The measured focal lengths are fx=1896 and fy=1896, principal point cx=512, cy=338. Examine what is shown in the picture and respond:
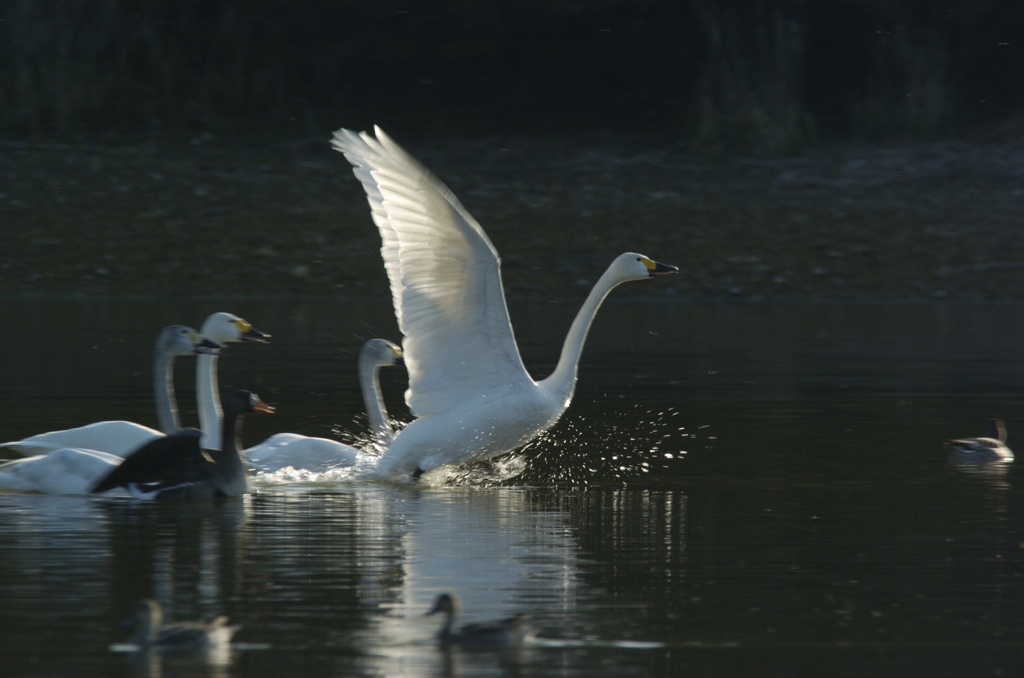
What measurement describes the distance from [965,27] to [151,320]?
1349cm

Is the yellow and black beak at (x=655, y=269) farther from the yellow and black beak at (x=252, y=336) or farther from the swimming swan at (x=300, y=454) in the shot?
the yellow and black beak at (x=252, y=336)

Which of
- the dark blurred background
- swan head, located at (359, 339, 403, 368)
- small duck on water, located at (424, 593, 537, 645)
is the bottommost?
small duck on water, located at (424, 593, 537, 645)

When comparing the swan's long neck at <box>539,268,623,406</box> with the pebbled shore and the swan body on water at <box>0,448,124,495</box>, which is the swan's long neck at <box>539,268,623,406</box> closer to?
the swan body on water at <box>0,448,124,495</box>

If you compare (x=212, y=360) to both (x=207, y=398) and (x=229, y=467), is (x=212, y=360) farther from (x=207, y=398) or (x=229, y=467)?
(x=229, y=467)

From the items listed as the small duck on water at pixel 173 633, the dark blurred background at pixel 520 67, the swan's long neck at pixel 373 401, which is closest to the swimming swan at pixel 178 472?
the swan's long neck at pixel 373 401

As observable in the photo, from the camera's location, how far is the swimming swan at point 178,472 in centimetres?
816

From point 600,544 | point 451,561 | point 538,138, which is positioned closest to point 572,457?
point 600,544

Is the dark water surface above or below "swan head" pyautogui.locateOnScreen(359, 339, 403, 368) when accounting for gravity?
below

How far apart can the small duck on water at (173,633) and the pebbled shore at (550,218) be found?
1561 cm

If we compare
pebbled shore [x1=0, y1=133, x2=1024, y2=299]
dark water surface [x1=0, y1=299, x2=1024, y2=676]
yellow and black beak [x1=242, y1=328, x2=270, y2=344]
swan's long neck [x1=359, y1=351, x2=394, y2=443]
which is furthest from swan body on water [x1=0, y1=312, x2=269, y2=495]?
pebbled shore [x1=0, y1=133, x2=1024, y2=299]

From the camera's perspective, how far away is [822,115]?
2620 centimetres

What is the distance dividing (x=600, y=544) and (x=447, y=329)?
81.0 inches

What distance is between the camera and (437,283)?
345 inches

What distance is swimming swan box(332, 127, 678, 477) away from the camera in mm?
8633
